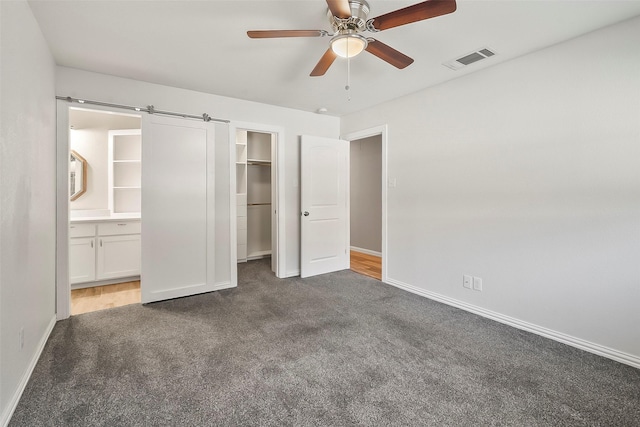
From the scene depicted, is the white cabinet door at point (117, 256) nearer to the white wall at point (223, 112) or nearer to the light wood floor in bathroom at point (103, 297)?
the light wood floor in bathroom at point (103, 297)

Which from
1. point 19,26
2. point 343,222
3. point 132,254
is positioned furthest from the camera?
point 343,222

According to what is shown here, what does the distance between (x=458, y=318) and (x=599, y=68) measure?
Answer: 2294mm

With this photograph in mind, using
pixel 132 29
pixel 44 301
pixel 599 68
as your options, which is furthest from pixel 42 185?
pixel 599 68

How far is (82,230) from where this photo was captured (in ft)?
11.7

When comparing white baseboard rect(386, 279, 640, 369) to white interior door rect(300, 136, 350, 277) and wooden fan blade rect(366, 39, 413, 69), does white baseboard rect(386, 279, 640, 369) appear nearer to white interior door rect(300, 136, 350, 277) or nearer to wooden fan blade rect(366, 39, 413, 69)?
white interior door rect(300, 136, 350, 277)

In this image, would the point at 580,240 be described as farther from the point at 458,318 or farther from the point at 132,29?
the point at 132,29

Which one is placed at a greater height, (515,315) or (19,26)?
(19,26)

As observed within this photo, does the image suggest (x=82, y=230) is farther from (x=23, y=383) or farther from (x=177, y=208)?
(x=23, y=383)

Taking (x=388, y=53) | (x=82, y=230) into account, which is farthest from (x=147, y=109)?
(x=388, y=53)

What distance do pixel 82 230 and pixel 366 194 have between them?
4.60 m

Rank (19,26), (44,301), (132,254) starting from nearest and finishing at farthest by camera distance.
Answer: (19,26) < (44,301) < (132,254)

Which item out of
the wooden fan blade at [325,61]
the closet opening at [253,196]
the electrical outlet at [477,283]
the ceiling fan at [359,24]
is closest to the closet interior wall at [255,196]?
the closet opening at [253,196]

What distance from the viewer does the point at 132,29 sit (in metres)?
2.16

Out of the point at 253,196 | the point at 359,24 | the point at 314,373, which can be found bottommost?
the point at 314,373
